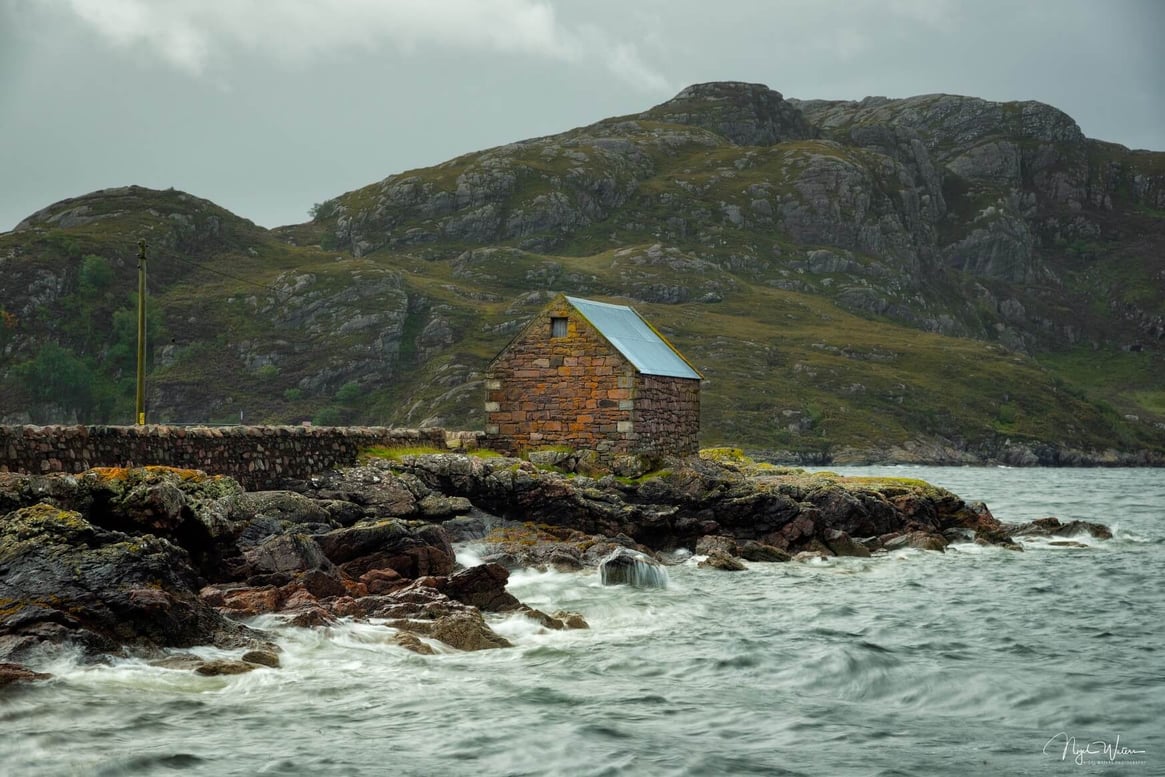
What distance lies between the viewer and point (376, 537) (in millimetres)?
24750

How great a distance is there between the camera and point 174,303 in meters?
168

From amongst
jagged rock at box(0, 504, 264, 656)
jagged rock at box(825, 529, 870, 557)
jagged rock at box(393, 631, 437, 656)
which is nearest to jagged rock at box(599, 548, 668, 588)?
jagged rock at box(825, 529, 870, 557)

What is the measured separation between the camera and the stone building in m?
37.6

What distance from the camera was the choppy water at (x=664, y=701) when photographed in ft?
41.2

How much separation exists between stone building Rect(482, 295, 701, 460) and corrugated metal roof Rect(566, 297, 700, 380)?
0.33ft

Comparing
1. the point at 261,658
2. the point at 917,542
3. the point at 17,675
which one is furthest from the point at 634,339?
the point at 17,675

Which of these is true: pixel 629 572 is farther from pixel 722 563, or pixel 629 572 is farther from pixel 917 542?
pixel 917 542

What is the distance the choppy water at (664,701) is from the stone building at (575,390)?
526 inches

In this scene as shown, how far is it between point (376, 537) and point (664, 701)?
35.8 ft

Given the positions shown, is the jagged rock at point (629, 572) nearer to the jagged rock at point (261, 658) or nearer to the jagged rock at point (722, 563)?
the jagged rock at point (722, 563)

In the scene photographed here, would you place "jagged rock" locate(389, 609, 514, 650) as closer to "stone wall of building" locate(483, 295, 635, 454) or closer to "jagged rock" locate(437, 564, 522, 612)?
"jagged rock" locate(437, 564, 522, 612)

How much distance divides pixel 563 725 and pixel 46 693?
6453 mm

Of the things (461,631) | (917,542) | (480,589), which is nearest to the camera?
(461,631)

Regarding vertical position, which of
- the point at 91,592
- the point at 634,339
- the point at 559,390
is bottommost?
the point at 91,592
